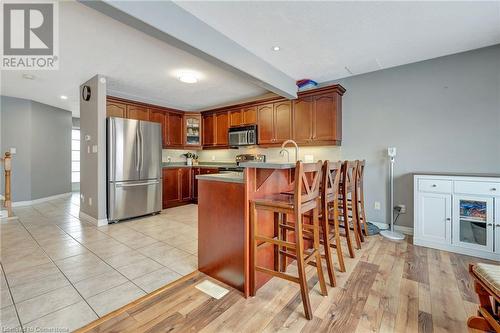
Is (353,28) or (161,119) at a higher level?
(353,28)

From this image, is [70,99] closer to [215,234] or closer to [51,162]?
[51,162]

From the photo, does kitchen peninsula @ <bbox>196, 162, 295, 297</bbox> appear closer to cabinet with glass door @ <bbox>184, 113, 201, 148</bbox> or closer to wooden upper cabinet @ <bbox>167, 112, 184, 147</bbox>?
wooden upper cabinet @ <bbox>167, 112, 184, 147</bbox>

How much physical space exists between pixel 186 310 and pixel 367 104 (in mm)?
3707

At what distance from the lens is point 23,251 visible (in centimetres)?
266

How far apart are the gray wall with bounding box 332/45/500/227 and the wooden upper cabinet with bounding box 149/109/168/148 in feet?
13.0

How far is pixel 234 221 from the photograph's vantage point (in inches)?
75.5

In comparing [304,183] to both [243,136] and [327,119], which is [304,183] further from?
[243,136]

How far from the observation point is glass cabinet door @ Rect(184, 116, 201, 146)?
5820 millimetres

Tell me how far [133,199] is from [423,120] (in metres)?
4.86

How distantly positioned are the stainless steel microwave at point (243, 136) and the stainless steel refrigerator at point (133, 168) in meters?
1.54

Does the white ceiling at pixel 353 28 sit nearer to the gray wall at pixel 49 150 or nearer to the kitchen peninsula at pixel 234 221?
the kitchen peninsula at pixel 234 221

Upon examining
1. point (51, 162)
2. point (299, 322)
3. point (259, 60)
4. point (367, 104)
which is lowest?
point (299, 322)

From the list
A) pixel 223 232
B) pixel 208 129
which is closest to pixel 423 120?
pixel 223 232

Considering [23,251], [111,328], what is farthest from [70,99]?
[111,328]
